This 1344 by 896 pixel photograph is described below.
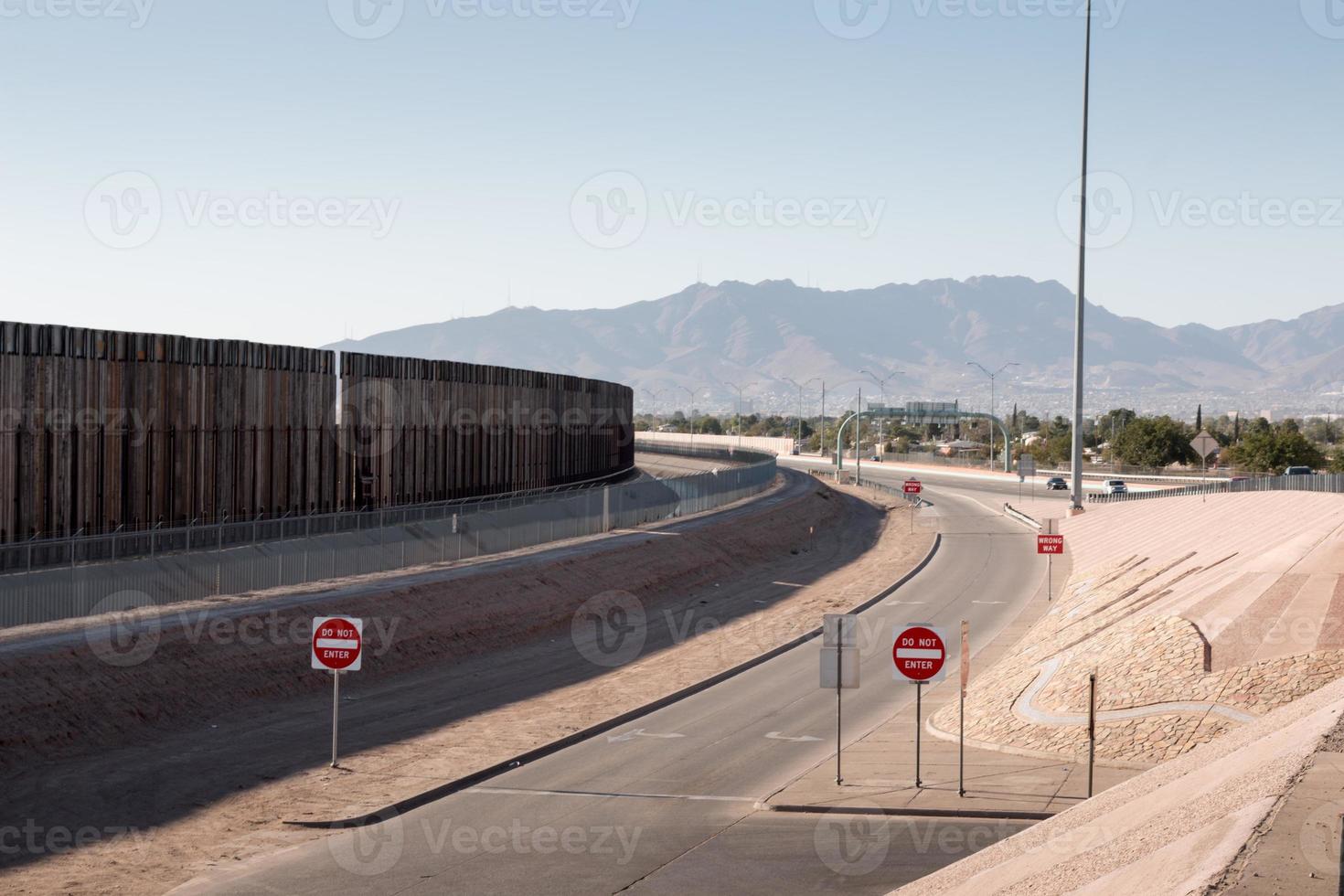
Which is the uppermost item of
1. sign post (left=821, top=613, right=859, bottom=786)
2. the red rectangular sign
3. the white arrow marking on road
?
sign post (left=821, top=613, right=859, bottom=786)

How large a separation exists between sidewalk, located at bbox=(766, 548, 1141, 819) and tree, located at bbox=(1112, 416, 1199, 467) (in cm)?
9666

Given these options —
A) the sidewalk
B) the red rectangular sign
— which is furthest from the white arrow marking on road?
the red rectangular sign

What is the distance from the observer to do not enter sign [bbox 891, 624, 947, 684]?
19328mm

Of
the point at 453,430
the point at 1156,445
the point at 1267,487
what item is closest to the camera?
the point at 1267,487

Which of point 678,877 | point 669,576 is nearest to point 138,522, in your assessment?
point 669,576

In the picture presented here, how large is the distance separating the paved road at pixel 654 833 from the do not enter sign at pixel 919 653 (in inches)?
Result: 101

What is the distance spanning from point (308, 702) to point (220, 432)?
15.5 meters

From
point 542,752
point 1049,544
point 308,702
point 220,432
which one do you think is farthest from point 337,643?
point 1049,544

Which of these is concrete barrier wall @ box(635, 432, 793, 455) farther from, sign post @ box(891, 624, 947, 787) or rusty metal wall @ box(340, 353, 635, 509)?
sign post @ box(891, 624, 947, 787)

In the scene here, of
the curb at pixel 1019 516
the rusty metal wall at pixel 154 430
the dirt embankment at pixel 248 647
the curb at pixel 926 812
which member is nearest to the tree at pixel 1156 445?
the curb at pixel 1019 516

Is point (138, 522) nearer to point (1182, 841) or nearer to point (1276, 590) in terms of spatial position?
point (1276, 590)

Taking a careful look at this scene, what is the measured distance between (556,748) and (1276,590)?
14570mm

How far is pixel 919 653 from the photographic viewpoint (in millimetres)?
19375

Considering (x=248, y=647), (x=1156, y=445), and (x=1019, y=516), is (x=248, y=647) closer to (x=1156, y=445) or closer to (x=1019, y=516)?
→ (x=1019, y=516)
